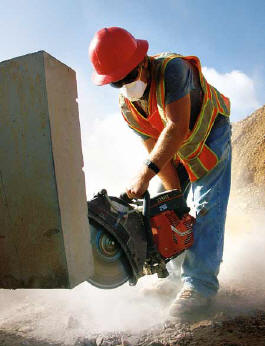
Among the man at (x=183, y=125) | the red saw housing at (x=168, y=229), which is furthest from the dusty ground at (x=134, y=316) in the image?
the red saw housing at (x=168, y=229)

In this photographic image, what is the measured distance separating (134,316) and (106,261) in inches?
26.8

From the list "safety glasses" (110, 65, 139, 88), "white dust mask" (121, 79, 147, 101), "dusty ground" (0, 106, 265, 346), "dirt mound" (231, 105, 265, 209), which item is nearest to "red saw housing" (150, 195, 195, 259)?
"dusty ground" (0, 106, 265, 346)

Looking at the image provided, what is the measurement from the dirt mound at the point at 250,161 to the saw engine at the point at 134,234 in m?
5.28

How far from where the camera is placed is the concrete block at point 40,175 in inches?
72.4

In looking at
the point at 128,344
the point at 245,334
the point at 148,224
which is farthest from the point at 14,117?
the point at 245,334


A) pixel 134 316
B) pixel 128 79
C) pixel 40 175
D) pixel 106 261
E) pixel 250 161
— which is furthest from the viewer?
pixel 250 161

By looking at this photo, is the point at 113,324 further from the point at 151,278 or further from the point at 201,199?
the point at 201,199

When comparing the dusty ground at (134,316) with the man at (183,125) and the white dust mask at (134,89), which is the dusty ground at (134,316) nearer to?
the man at (183,125)

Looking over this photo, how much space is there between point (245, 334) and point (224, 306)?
1.89ft

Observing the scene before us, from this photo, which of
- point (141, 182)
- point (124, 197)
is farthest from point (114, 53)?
point (124, 197)

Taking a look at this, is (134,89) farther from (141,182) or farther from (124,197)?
(124,197)

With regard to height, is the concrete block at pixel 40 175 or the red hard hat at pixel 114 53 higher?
the red hard hat at pixel 114 53

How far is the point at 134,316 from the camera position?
9.62 feet

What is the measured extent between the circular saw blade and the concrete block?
490 mm
